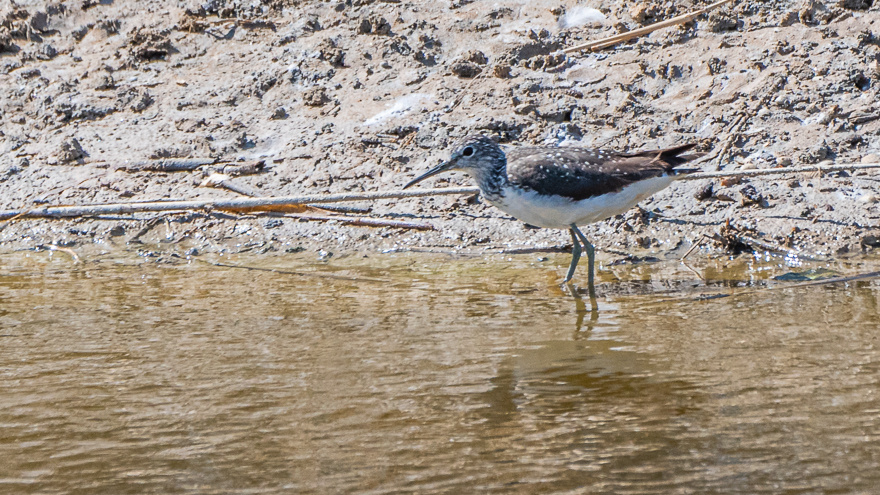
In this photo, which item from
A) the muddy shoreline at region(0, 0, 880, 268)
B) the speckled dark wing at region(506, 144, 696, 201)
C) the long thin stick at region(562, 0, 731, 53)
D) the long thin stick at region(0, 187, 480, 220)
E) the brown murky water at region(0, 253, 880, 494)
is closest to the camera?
the brown murky water at region(0, 253, 880, 494)

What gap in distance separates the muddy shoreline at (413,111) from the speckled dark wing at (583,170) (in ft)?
3.21

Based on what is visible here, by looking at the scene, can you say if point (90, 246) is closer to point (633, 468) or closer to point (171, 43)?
point (171, 43)

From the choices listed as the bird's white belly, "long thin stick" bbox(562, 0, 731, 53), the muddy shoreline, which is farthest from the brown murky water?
"long thin stick" bbox(562, 0, 731, 53)

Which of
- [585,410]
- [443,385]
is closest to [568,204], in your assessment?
[443,385]

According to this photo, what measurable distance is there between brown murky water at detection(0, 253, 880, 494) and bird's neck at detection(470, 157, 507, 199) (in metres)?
0.61

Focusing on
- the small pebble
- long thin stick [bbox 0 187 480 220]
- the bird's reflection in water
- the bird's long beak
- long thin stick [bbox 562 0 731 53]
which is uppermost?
long thin stick [bbox 562 0 731 53]

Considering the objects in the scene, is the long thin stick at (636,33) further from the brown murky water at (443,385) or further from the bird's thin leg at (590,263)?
the brown murky water at (443,385)

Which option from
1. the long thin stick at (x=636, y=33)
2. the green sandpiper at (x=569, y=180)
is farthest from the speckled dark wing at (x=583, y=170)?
the long thin stick at (x=636, y=33)

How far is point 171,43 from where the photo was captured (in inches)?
395

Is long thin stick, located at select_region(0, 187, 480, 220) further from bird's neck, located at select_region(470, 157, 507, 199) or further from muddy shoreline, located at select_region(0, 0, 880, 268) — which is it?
bird's neck, located at select_region(470, 157, 507, 199)

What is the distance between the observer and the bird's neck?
21.1 ft

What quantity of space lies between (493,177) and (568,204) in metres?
0.56

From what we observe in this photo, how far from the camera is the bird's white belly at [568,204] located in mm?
6277

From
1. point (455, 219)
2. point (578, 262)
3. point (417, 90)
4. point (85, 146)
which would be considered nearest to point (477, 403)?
point (578, 262)
